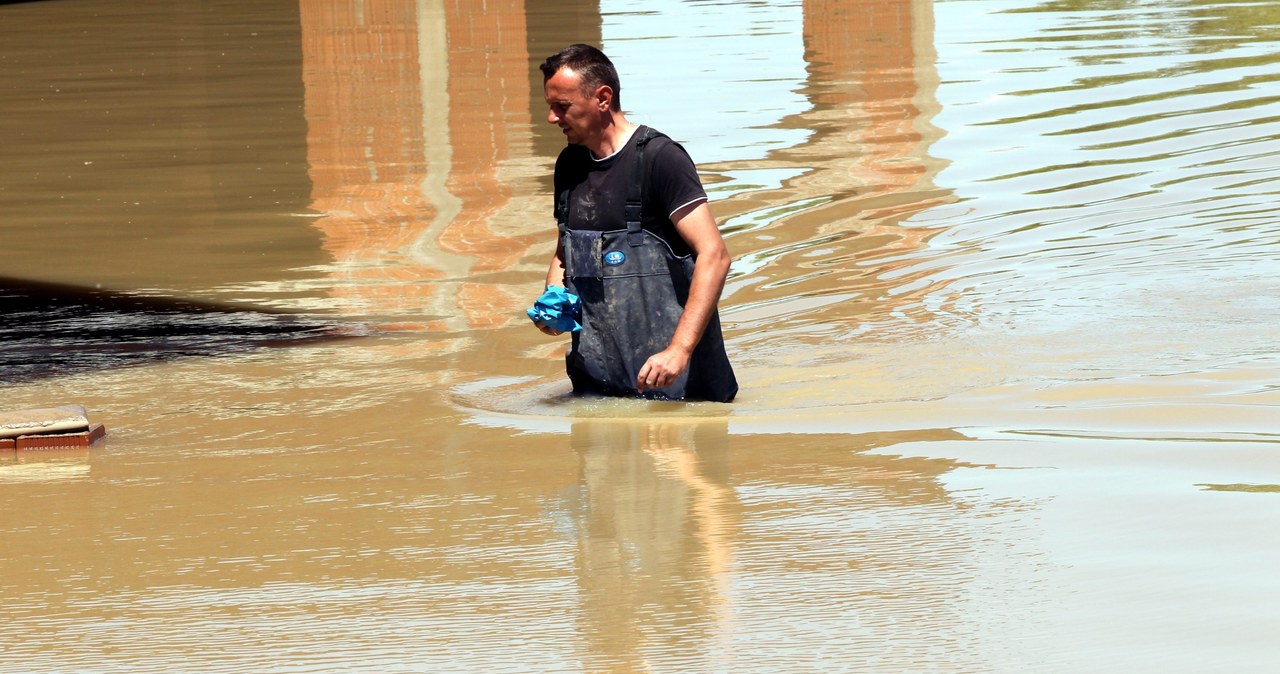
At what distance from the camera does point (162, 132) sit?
555 inches

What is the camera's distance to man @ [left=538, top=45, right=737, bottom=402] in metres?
5.54

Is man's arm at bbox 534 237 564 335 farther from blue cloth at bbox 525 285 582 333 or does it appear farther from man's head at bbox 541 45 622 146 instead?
man's head at bbox 541 45 622 146

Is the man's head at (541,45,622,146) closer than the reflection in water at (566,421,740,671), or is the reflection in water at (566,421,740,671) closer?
the reflection in water at (566,421,740,671)

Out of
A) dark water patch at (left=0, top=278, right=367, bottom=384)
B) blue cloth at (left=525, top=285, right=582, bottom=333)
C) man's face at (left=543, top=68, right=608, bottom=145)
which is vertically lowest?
dark water patch at (left=0, top=278, right=367, bottom=384)

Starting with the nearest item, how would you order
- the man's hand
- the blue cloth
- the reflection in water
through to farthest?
the reflection in water < the man's hand < the blue cloth

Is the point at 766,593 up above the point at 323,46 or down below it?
below

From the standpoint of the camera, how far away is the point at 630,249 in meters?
5.73

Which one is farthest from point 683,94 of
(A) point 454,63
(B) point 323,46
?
(B) point 323,46

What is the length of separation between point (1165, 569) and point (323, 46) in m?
15.7

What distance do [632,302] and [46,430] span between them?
72.6 inches

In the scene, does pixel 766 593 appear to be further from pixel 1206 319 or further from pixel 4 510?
pixel 1206 319

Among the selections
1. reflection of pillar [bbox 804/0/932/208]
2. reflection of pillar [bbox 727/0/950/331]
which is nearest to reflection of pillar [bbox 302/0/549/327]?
reflection of pillar [bbox 727/0/950/331]

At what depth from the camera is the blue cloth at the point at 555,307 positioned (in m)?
5.88

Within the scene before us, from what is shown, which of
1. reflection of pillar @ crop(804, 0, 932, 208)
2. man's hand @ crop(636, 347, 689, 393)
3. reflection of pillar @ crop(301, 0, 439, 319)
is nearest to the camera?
man's hand @ crop(636, 347, 689, 393)
